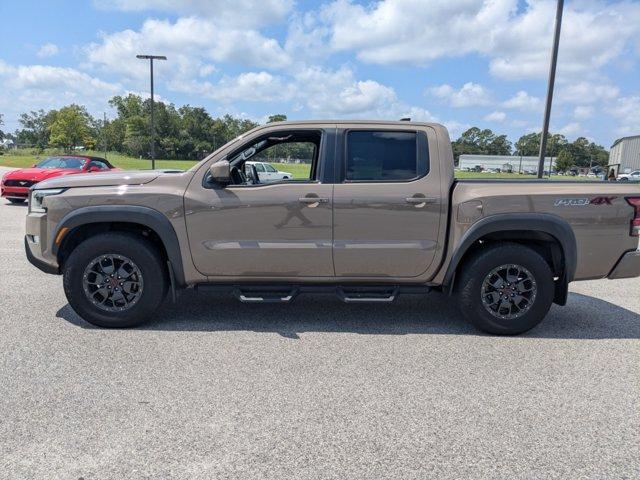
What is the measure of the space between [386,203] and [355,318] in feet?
4.25

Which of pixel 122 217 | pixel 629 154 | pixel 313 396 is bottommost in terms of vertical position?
pixel 313 396

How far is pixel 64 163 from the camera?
14617 mm

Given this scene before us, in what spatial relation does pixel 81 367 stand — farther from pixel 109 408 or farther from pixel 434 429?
pixel 434 429

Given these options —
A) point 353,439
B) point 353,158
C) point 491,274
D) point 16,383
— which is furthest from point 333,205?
point 16,383

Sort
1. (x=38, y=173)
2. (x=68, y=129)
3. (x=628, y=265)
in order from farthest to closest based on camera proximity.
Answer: (x=68, y=129), (x=38, y=173), (x=628, y=265)

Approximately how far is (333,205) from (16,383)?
2749 mm

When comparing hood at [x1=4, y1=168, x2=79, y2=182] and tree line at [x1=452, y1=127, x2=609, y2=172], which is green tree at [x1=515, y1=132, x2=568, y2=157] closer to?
tree line at [x1=452, y1=127, x2=609, y2=172]

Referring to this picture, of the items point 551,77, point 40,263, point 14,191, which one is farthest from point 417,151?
point 14,191

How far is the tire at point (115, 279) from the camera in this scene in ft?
14.5

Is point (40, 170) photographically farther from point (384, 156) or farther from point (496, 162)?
point (496, 162)

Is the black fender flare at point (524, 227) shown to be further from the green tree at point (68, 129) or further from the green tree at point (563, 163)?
the green tree at point (563, 163)

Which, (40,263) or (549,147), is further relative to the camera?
(549,147)

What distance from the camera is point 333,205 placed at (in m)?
4.36

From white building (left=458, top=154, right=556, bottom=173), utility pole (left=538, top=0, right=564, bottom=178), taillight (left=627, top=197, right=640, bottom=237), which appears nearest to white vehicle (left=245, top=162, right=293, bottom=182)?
taillight (left=627, top=197, right=640, bottom=237)
